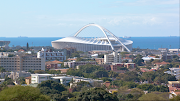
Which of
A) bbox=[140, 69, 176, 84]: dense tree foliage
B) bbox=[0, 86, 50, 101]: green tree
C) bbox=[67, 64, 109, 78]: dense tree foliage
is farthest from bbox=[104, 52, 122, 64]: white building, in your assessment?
bbox=[0, 86, 50, 101]: green tree

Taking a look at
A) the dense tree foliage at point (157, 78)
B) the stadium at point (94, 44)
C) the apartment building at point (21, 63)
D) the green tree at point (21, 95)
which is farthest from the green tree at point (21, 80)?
the stadium at point (94, 44)

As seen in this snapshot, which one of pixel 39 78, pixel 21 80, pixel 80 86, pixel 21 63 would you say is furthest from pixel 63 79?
pixel 21 63

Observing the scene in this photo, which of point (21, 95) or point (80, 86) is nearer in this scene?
point (21, 95)

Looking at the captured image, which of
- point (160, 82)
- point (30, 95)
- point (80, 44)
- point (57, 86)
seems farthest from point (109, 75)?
point (80, 44)

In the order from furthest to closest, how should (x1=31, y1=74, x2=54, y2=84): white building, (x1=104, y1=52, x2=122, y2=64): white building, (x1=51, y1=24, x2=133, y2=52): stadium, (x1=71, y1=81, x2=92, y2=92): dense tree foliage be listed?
(x1=51, y1=24, x2=133, y2=52): stadium
(x1=104, y1=52, x2=122, y2=64): white building
(x1=31, y1=74, x2=54, y2=84): white building
(x1=71, y1=81, x2=92, y2=92): dense tree foliage

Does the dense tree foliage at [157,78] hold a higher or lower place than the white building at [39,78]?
lower

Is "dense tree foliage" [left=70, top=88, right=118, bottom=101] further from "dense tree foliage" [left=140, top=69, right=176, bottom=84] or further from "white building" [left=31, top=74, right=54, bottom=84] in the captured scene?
"dense tree foliage" [left=140, top=69, right=176, bottom=84]

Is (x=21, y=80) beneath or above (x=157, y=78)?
above

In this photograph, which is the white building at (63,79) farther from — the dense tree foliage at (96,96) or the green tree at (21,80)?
the dense tree foliage at (96,96)

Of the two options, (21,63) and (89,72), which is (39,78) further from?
(21,63)
